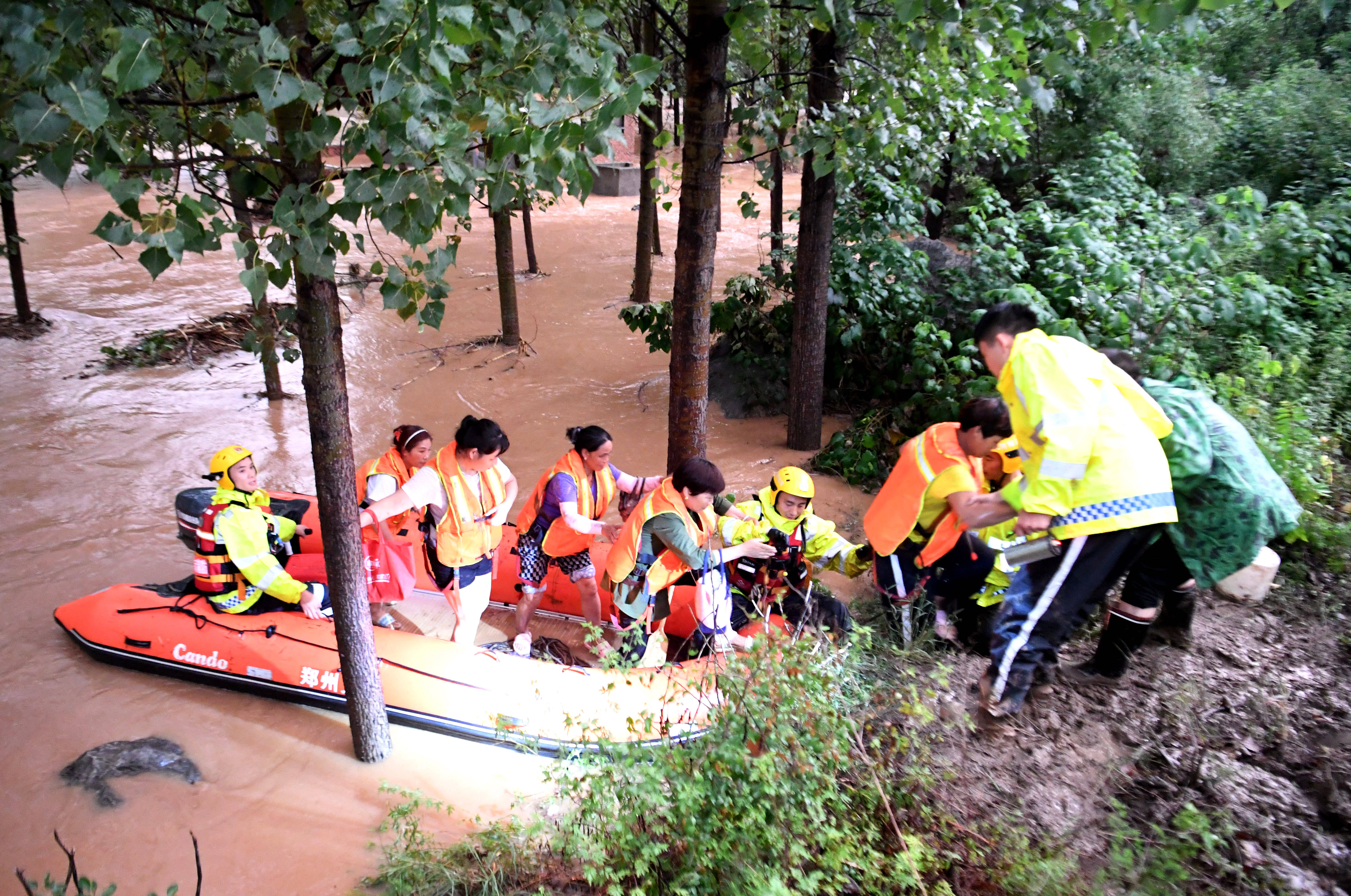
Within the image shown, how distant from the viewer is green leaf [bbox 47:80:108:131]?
2002 millimetres

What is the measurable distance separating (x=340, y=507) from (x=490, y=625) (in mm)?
1884

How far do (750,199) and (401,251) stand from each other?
29.6 ft

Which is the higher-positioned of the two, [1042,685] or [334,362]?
[334,362]

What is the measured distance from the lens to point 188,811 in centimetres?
364

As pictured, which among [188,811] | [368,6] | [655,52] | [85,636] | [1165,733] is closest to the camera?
[368,6]

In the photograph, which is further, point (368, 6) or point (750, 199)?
point (750, 199)

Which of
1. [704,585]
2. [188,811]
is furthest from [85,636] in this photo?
[704,585]

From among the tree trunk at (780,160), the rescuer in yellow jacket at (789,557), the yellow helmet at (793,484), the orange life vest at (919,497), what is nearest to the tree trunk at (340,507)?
the rescuer in yellow jacket at (789,557)

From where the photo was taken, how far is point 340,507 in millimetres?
3559

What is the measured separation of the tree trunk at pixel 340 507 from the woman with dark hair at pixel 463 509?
2.13ft

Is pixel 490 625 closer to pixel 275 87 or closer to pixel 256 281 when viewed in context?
pixel 256 281

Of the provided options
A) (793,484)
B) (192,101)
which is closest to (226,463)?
(192,101)

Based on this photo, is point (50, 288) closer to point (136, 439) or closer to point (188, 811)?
point (136, 439)

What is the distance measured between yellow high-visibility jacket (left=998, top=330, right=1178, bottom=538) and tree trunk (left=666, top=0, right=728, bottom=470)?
2.04 meters
